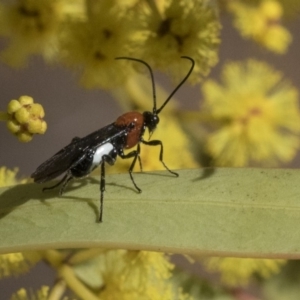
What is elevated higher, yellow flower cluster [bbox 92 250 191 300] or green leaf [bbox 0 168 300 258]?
green leaf [bbox 0 168 300 258]

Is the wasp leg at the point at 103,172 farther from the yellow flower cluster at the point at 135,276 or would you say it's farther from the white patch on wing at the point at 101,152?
the yellow flower cluster at the point at 135,276

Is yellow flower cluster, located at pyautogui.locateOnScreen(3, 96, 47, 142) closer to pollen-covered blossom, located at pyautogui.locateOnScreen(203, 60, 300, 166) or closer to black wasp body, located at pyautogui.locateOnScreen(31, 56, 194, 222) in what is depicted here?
black wasp body, located at pyautogui.locateOnScreen(31, 56, 194, 222)

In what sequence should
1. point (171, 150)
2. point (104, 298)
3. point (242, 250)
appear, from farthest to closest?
point (171, 150)
point (104, 298)
point (242, 250)

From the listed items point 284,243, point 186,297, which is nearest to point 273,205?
point 284,243

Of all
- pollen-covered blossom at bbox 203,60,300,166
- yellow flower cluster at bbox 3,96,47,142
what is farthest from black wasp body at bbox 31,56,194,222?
pollen-covered blossom at bbox 203,60,300,166

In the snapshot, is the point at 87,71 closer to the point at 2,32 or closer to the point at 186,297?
the point at 2,32
